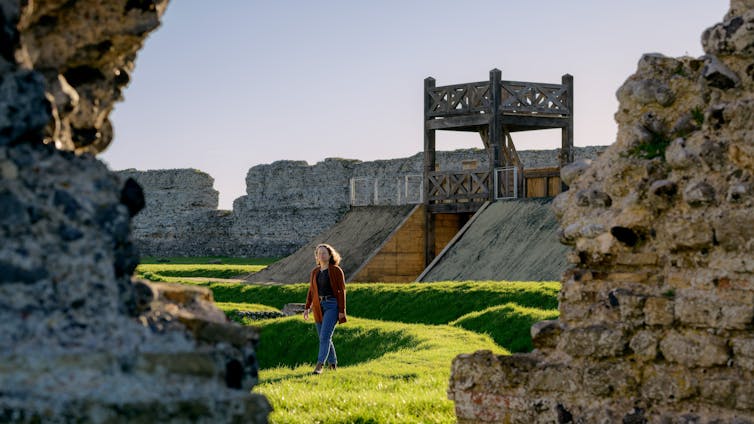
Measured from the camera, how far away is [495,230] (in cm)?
2002

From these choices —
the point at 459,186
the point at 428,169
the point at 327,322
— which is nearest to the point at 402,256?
the point at 459,186

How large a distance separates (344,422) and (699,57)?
11.8 feet

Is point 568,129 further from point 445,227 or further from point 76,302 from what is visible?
point 76,302

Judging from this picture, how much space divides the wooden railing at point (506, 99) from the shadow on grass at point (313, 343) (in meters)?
8.94

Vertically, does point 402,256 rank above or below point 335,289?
above

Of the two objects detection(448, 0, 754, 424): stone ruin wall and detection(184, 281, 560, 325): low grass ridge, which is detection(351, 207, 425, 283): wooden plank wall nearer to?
detection(184, 281, 560, 325): low grass ridge

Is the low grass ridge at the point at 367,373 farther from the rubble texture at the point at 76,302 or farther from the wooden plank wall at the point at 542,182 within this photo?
the wooden plank wall at the point at 542,182

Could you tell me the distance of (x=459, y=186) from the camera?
72.8 feet

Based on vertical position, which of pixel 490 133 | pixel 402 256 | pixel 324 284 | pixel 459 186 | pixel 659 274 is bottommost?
pixel 324 284

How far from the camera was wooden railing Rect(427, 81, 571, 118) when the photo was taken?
21062 mm

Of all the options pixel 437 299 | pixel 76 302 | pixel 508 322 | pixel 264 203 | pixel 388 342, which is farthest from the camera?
pixel 264 203

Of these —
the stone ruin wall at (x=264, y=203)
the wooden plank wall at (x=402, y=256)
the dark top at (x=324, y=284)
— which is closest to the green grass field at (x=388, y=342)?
the dark top at (x=324, y=284)

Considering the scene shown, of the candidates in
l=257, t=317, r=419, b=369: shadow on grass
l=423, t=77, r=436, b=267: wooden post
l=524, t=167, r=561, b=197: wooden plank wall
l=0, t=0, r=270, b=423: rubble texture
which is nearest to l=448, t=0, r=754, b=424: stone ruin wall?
l=0, t=0, r=270, b=423: rubble texture

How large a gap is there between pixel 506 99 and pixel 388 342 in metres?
9.85
